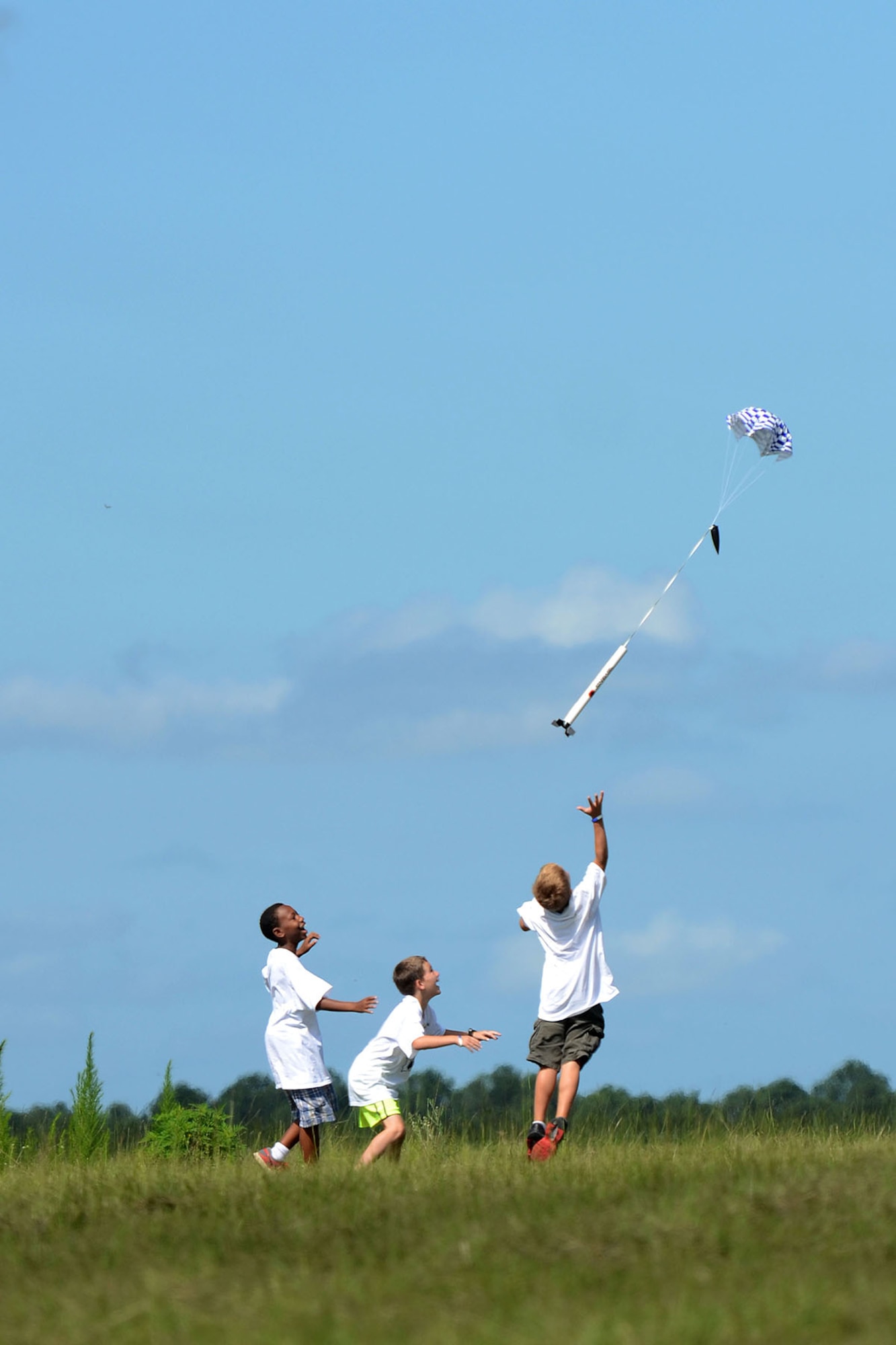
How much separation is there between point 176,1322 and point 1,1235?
297cm

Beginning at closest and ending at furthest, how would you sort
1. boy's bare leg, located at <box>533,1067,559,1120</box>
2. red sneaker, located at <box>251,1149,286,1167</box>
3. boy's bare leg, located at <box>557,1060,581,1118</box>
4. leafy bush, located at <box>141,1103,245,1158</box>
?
boy's bare leg, located at <box>557,1060,581,1118</box> → red sneaker, located at <box>251,1149,286,1167</box> → boy's bare leg, located at <box>533,1067,559,1120</box> → leafy bush, located at <box>141,1103,245,1158</box>

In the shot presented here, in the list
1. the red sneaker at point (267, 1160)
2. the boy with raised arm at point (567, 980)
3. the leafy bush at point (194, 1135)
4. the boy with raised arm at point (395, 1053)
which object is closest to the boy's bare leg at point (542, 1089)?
the boy with raised arm at point (567, 980)

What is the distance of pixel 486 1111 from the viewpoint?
16.1 meters

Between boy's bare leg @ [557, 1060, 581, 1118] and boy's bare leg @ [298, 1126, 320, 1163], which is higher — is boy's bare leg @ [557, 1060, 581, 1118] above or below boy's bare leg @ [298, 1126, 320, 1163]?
above

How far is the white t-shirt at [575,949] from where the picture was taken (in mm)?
13039

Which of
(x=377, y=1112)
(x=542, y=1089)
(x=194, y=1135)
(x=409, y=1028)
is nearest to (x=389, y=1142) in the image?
(x=377, y=1112)

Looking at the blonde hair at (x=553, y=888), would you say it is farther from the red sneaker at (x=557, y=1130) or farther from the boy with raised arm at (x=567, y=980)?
the red sneaker at (x=557, y=1130)

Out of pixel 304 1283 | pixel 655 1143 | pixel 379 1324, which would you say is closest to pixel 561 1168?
pixel 655 1143

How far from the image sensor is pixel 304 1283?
25.0 feet

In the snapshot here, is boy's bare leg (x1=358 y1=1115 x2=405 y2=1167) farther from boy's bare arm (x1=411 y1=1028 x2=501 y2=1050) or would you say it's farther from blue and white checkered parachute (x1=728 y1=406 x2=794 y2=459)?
blue and white checkered parachute (x1=728 y1=406 x2=794 y2=459)

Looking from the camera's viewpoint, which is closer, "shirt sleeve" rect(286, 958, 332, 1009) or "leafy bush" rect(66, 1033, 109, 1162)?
"shirt sleeve" rect(286, 958, 332, 1009)

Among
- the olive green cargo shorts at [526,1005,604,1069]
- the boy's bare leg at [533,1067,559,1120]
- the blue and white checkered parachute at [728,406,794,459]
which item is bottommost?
the boy's bare leg at [533,1067,559,1120]

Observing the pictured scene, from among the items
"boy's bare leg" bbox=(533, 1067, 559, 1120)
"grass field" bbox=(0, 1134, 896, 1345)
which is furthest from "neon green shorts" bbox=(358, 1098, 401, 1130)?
"boy's bare leg" bbox=(533, 1067, 559, 1120)

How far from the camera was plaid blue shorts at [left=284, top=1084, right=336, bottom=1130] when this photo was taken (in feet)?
42.9
